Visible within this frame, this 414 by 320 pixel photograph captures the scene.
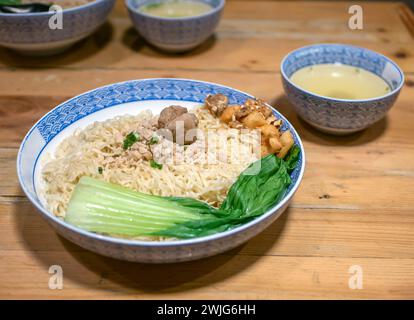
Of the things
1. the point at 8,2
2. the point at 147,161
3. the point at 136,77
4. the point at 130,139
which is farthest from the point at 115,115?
the point at 8,2

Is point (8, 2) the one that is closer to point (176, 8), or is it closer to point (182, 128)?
point (176, 8)

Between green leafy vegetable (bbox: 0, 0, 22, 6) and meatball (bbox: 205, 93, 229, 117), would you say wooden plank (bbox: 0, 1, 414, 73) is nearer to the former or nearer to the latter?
green leafy vegetable (bbox: 0, 0, 22, 6)

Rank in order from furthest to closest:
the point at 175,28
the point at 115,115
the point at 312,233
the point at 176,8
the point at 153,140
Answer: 1. the point at 176,8
2. the point at 175,28
3. the point at 115,115
4. the point at 153,140
5. the point at 312,233

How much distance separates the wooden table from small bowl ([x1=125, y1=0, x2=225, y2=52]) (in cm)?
10

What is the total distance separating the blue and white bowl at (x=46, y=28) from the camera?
2.23 metres

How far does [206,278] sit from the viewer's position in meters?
1.40

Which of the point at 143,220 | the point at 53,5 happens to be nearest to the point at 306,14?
the point at 53,5

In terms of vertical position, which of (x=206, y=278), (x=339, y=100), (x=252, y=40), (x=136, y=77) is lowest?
(x=206, y=278)

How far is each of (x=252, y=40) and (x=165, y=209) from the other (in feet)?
5.90

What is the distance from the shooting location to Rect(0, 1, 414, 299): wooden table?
4.52 ft

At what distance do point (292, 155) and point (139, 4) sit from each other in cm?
164

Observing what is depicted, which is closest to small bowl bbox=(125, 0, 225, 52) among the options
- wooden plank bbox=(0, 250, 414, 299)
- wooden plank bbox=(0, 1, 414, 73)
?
wooden plank bbox=(0, 1, 414, 73)

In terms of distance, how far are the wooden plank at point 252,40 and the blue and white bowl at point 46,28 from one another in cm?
16

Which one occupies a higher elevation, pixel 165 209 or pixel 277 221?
pixel 165 209
